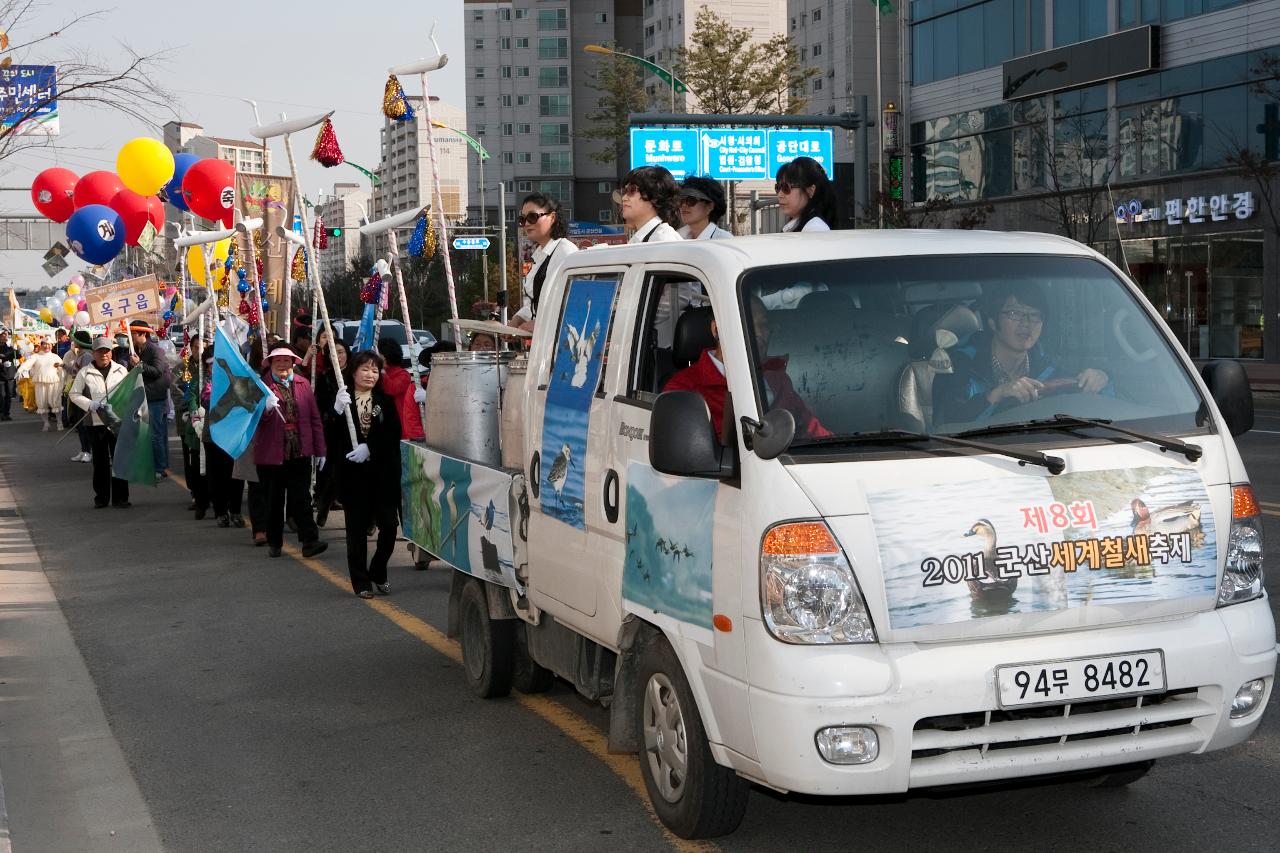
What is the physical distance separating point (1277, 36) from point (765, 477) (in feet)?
115

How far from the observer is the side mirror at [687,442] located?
462cm

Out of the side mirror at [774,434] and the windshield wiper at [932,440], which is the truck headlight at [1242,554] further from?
the side mirror at [774,434]

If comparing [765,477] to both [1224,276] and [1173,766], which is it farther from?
[1224,276]

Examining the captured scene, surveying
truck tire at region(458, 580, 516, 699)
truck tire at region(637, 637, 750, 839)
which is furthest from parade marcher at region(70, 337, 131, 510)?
truck tire at region(637, 637, 750, 839)

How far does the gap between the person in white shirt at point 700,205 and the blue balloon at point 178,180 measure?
1437cm

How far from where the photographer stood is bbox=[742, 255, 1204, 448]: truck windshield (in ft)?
15.8

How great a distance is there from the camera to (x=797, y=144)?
3356 centimetres

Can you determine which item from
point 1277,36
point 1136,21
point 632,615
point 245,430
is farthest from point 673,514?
point 1136,21

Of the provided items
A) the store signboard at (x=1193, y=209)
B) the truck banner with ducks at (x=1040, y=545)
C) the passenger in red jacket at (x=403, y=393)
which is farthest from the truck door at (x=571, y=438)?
the store signboard at (x=1193, y=209)

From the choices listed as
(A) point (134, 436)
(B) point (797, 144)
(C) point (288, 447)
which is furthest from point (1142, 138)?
(C) point (288, 447)

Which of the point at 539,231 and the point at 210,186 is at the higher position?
the point at 210,186

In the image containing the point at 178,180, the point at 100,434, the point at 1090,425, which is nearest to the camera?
the point at 1090,425

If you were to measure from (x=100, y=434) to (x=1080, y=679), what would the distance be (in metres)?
15.3

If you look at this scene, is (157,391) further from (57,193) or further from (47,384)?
(47,384)
